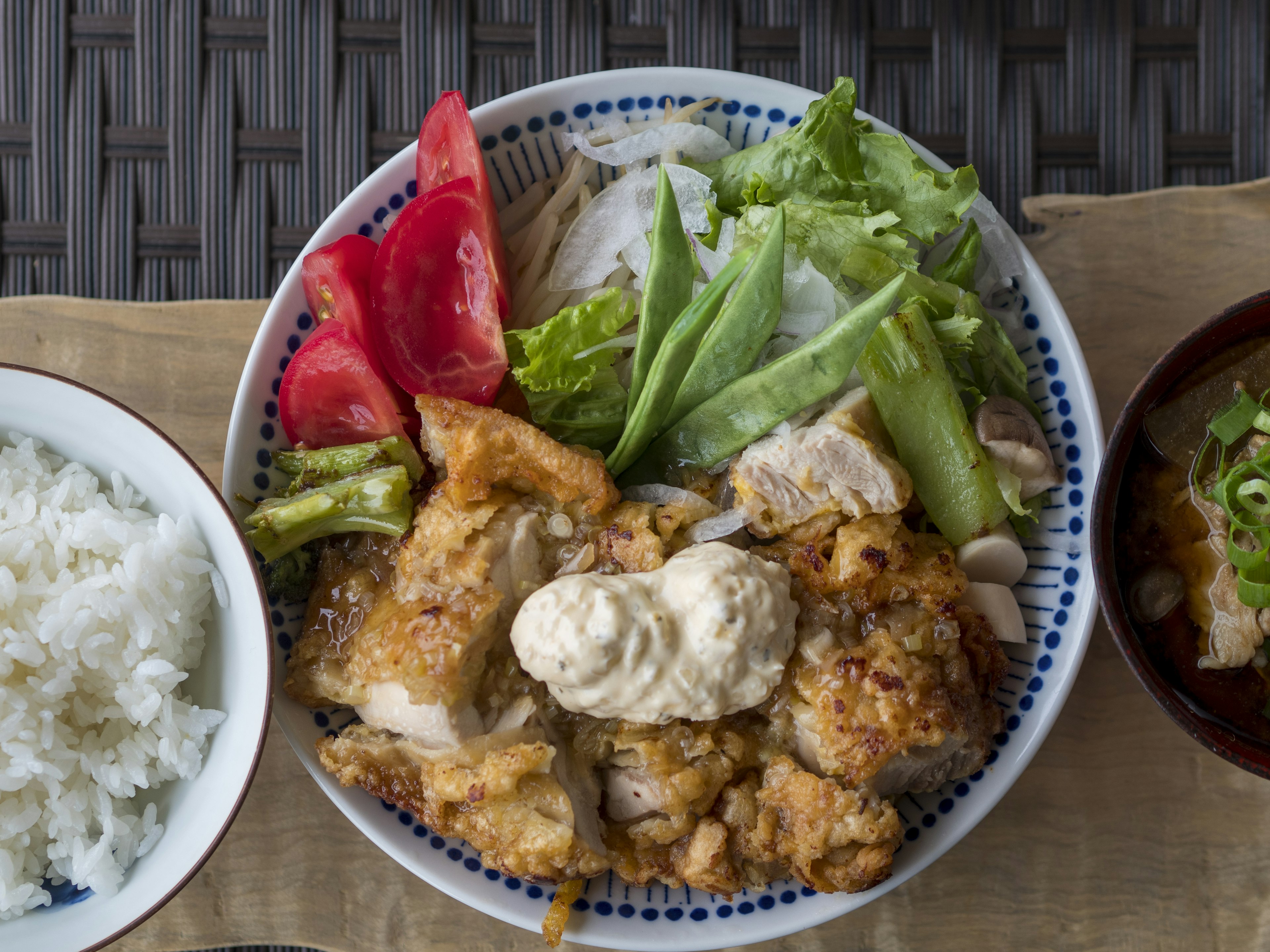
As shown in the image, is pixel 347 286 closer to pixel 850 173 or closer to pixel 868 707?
pixel 850 173

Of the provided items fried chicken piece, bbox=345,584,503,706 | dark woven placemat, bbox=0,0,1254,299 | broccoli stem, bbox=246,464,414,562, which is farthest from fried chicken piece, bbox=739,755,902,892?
dark woven placemat, bbox=0,0,1254,299

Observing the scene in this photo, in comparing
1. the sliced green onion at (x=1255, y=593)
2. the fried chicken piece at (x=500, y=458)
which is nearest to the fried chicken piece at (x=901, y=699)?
the sliced green onion at (x=1255, y=593)

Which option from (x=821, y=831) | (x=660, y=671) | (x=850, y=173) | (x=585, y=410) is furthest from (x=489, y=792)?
(x=850, y=173)

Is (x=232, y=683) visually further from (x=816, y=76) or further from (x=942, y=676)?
(x=816, y=76)

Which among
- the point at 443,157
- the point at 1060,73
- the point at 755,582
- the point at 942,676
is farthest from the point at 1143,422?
the point at 443,157

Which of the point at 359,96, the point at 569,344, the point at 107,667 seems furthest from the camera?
the point at 359,96

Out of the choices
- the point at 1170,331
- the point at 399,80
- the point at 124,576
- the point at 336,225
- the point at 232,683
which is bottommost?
the point at 232,683

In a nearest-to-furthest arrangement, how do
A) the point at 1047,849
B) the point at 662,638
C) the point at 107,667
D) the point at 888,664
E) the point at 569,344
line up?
the point at 662,638
the point at 888,664
the point at 107,667
the point at 569,344
the point at 1047,849
